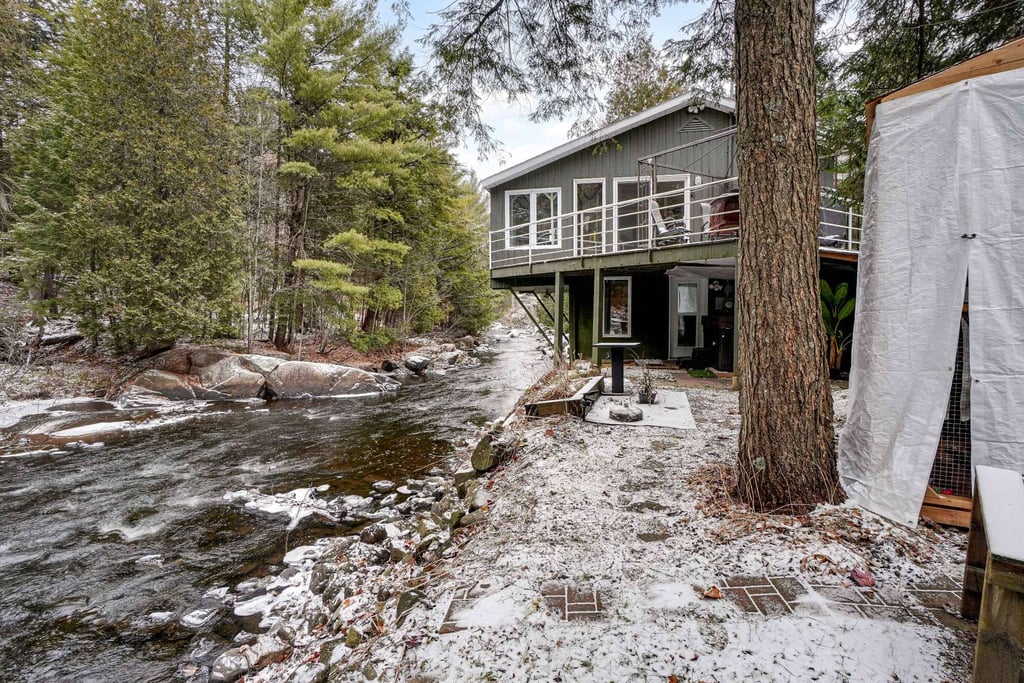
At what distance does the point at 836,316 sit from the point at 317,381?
10.4 metres

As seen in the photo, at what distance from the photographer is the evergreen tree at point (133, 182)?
9.96 meters

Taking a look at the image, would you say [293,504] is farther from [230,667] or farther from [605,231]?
[605,231]

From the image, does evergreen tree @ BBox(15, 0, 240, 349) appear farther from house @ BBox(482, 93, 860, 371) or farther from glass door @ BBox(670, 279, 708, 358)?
glass door @ BBox(670, 279, 708, 358)

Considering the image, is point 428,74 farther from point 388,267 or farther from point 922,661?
point 388,267

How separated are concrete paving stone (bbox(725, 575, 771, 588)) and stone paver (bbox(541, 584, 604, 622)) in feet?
2.11

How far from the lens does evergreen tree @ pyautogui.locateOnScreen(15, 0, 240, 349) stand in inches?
392

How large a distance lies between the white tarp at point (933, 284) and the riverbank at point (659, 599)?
0.46m

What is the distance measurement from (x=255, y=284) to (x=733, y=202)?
11502mm

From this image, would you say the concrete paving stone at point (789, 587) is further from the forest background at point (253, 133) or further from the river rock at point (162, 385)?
the river rock at point (162, 385)

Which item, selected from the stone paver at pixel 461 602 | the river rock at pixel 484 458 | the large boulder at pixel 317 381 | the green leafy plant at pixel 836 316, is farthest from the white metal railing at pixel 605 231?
the stone paver at pixel 461 602

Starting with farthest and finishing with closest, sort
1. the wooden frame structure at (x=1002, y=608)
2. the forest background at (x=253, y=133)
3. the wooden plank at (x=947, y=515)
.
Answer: the forest background at (x=253, y=133)
the wooden plank at (x=947, y=515)
the wooden frame structure at (x=1002, y=608)

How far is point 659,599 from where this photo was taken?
7.25ft

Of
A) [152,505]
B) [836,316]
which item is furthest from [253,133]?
[836,316]

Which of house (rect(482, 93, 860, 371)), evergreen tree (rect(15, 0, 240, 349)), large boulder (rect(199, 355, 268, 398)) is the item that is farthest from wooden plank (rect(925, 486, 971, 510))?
evergreen tree (rect(15, 0, 240, 349))
